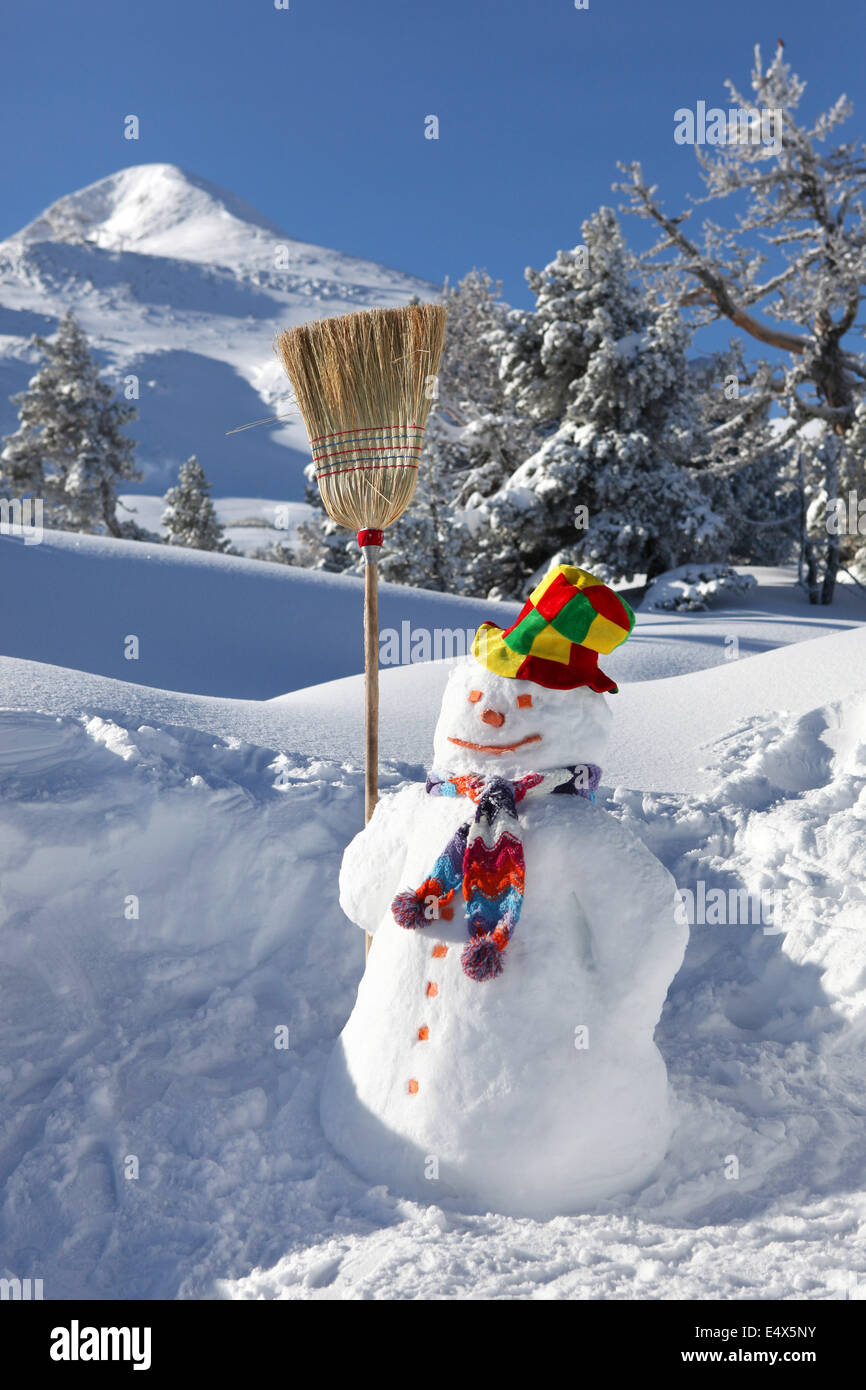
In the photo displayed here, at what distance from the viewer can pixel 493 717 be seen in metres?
2.73

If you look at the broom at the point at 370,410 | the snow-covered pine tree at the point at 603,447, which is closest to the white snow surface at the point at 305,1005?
the broom at the point at 370,410

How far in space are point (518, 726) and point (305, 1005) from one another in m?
1.49

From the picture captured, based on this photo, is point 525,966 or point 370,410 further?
point 370,410

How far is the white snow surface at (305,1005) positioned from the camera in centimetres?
247

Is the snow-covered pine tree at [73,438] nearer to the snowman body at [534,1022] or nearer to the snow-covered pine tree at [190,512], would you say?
the snow-covered pine tree at [190,512]

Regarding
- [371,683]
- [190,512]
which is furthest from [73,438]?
[371,683]

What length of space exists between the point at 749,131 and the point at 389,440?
13.4 metres

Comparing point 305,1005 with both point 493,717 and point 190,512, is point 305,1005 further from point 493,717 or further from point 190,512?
point 190,512

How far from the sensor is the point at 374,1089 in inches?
108

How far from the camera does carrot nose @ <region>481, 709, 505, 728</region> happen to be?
2727 mm

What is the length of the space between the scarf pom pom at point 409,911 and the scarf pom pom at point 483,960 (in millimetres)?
178

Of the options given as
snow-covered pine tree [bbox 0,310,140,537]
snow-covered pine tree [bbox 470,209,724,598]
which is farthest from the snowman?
snow-covered pine tree [bbox 0,310,140,537]
